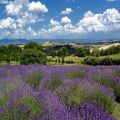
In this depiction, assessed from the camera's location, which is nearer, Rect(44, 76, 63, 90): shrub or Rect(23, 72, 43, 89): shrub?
Rect(44, 76, 63, 90): shrub

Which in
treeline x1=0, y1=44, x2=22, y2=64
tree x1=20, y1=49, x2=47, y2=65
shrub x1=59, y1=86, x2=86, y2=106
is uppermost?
shrub x1=59, y1=86, x2=86, y2=106

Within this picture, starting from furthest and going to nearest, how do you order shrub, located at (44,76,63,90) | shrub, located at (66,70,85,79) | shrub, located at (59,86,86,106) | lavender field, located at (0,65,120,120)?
shrub, located at (66,70,85,79), shrub, located at (44,76,63,90), shrub, located at (59,86,86,106), lavender field, located at (0,65,120,120)

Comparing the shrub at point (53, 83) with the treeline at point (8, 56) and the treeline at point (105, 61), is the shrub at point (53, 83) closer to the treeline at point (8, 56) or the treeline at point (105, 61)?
the treeline at point (105, 61)

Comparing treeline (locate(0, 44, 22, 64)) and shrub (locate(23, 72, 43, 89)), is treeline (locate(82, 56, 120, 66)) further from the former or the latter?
shrub (locate(23, 72, 43, 89))

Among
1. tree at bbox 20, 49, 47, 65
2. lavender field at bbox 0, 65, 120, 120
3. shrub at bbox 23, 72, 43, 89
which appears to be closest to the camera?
lavender field at bbox 0, 65, 120, 120

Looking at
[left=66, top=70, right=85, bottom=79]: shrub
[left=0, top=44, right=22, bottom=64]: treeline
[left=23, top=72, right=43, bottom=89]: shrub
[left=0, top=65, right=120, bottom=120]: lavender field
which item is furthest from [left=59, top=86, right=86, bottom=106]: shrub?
[left=0, top=44, right=22, bottom=64]: treeline

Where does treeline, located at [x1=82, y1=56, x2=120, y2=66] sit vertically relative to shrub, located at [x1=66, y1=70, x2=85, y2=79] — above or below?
below

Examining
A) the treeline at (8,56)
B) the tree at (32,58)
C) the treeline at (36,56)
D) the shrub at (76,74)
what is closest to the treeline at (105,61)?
the treeline at (36,56)

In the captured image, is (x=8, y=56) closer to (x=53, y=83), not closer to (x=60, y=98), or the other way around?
(x=53, y=83)

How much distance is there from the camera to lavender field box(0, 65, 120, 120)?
151 inches

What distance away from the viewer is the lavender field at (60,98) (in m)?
3.83

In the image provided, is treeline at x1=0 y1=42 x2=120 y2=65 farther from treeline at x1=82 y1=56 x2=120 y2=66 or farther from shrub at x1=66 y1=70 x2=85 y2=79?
shrub at x1=66 y1=70 x2=85 y2=79

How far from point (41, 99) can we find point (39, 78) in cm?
411

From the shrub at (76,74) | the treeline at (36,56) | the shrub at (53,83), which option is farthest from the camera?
the treeline at (36,56)
